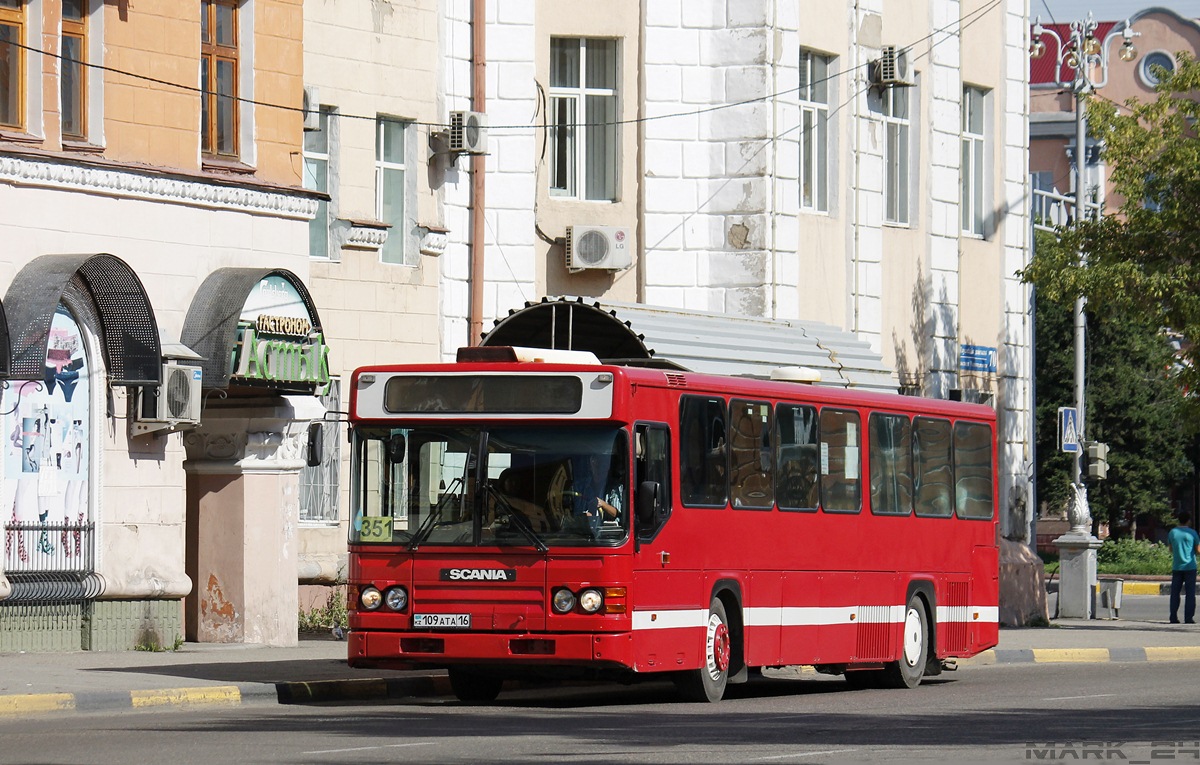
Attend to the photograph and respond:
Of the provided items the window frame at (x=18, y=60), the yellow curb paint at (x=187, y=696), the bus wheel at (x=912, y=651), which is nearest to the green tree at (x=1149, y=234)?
the bus wheel at (x=912, y=651)

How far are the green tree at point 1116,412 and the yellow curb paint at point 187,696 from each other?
159 feet

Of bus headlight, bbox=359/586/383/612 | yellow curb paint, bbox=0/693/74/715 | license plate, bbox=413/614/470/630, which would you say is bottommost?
yellow curb paint, bbox=0/693/74/715

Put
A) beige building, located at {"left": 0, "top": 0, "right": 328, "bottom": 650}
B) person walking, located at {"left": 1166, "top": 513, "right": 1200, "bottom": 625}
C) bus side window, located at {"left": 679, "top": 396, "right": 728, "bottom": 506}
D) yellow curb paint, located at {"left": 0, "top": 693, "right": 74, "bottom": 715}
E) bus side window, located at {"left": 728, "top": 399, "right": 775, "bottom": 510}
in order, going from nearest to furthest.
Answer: yellow curb paint, located at {"left": 0, "top": 693, "right": 74, "bottom": 715} < bus side window, located at {"left": 679, "top": 396, "right": 728, "bottom": 506} < bus side window, located at {"left": 728, "top": 399, "right": 775, "bottom": 510} < beige building, located at {"left": 0, "top": 0, "right": 328, "bottom": 650} < person walking, located at {"left": 1166, "top": 513, "right": 1200, "bottom": 625}

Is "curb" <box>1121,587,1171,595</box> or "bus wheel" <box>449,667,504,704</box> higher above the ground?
"bus wheel" <box>449,667,504,704</box>

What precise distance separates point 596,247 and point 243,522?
25.0 feet

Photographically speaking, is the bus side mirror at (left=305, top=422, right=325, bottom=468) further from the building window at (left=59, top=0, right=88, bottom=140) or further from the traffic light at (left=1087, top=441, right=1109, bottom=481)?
the traffic light at (left=1087, top=441, right=1109, bottom=481)

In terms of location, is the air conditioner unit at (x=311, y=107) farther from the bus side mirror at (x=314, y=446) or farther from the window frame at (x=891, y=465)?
the window frame at (x=891, y=465)

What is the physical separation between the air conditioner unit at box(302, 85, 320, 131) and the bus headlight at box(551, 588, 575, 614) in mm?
10416

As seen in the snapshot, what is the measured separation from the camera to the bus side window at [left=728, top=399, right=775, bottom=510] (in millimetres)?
19109

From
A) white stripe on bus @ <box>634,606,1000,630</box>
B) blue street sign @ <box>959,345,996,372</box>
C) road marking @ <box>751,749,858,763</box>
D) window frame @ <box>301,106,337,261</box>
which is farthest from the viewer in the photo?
blue street sign @ <box>959,345,996,372</box>

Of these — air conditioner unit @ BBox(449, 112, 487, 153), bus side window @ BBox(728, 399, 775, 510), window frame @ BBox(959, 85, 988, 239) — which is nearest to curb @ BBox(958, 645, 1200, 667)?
bus side window @ BBox(728, 399, 775, 510)

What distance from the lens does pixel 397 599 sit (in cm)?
1762

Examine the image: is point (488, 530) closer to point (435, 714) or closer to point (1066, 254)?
point (435, 714)

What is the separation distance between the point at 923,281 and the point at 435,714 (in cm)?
1896
